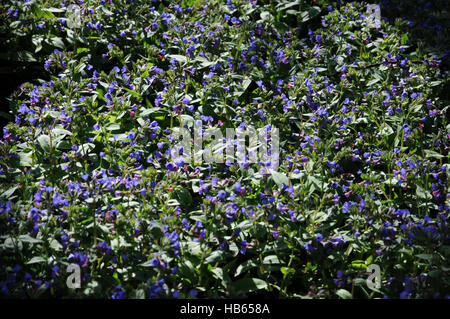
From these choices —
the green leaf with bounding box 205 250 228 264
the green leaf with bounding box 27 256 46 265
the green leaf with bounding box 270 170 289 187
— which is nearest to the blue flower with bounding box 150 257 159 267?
the green leaf with bounding box 205 250 228 264

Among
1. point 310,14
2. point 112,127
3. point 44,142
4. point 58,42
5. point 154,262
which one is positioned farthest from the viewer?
point 310,14

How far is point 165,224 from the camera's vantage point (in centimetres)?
299

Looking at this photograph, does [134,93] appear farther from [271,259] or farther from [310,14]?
[310,14]

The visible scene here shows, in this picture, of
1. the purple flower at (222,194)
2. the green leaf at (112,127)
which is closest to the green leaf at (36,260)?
the purple flower at (222,194)

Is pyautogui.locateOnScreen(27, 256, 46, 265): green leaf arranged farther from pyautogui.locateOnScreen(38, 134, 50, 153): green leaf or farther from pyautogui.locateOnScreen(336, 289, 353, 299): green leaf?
pyautogui.locateOnScreen(336, 289, 353, 299): green leaf

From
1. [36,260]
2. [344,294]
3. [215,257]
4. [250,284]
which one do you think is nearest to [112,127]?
[36,260]

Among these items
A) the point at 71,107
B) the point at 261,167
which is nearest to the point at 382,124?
the point at 261,167

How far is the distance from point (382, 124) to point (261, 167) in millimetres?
1366

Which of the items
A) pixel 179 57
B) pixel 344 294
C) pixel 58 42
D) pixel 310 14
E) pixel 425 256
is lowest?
pixel 344 294

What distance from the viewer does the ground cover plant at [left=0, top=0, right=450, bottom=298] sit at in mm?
2902

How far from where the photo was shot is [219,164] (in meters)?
3.65

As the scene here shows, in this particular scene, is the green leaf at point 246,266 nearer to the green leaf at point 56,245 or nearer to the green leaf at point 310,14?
the green leaf at point 56,245
